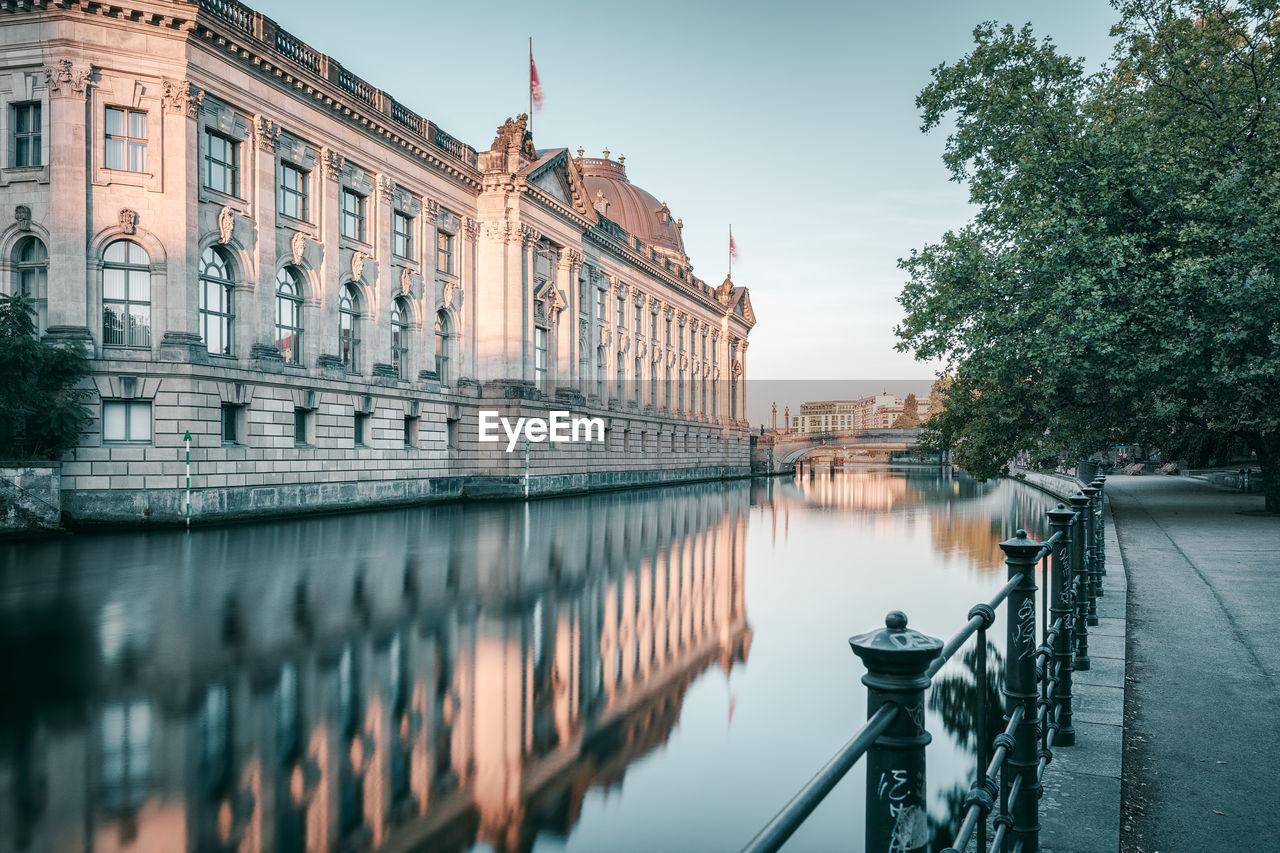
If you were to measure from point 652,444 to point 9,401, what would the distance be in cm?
4557

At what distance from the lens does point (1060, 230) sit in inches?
818

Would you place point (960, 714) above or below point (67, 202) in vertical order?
below

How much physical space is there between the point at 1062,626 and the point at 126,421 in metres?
24.4

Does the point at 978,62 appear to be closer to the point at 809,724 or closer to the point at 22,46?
the point at 809,724

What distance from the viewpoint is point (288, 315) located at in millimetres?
29594

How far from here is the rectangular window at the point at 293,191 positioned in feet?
96.4

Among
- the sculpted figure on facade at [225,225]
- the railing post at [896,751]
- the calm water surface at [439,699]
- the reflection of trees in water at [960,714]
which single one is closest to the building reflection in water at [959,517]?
the calm water surface at [439,699]

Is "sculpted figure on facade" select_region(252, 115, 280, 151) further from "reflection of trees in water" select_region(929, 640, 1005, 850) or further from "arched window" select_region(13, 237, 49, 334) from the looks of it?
"reflection of trees in water" select_region(929, 640, 1005, 850)

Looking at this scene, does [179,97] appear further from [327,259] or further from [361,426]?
[361,426]

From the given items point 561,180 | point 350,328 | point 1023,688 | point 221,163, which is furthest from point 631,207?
point 1023,688

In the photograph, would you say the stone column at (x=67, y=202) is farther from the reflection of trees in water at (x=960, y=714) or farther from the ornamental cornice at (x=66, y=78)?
the reflection of trees in water at (x=960, y=714)

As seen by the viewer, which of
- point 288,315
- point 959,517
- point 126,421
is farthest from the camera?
point 959,517

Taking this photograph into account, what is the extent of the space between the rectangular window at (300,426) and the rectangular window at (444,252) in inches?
414

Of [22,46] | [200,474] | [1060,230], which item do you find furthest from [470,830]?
[22,46]
